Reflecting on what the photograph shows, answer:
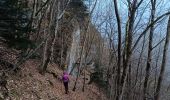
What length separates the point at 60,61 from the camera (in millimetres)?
36688

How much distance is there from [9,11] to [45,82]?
714cm

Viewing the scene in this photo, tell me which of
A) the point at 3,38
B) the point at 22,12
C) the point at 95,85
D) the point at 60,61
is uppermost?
the point at 22,12

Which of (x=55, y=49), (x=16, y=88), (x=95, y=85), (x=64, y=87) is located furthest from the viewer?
(x=95, y=85)

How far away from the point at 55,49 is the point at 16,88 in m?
19.9

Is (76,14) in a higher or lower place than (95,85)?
higher

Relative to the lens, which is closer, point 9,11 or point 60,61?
point 9,11

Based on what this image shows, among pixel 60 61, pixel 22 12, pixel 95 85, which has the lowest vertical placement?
pixel 95 85

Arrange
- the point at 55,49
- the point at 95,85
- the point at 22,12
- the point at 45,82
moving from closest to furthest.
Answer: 1. the point at 22,12
2. the point at 45,82
3. the point at 55,49
4. the point at 95,85

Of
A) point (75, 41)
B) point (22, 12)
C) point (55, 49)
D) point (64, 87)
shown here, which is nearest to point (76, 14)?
point (75, 41)

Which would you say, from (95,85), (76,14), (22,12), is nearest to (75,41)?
(76,14)

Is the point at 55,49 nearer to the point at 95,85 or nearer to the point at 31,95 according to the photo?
the point at 95,85

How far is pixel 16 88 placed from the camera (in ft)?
55.1

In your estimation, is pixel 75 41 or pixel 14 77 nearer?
pixel 14 77

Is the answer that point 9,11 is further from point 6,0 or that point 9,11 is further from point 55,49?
point 55,49
